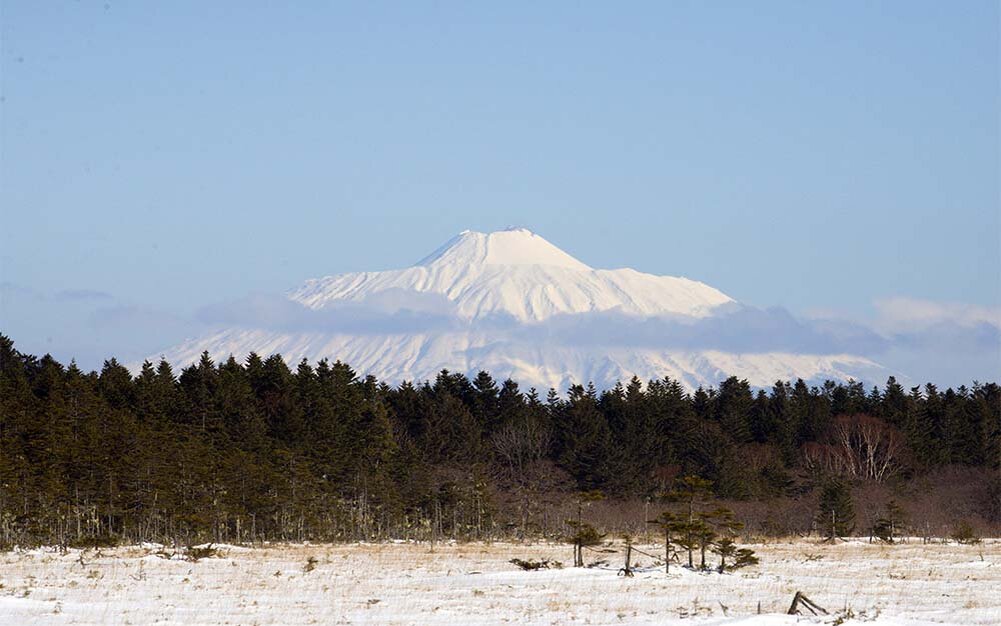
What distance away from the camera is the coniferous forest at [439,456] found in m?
59.7

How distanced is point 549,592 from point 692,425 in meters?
65.0

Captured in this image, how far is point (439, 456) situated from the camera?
92938mm

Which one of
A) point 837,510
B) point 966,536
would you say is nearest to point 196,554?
point 966,536

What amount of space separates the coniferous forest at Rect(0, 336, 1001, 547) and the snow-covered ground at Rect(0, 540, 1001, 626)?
27.4 ft

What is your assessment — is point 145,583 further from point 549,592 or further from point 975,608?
point 975,608

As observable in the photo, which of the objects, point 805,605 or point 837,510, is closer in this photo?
point 805,605

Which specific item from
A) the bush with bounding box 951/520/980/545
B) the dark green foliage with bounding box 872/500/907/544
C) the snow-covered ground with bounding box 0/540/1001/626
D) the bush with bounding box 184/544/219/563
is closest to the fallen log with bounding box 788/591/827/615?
the snow-covered ground with bounding box 0/540/1001/626

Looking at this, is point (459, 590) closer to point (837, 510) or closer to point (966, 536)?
point (966, 536)

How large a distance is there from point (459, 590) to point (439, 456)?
57.7 metres

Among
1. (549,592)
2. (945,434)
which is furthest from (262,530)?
(945,434)

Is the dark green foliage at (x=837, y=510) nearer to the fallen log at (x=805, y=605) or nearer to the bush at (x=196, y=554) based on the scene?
the bush at (x=196, y=554)

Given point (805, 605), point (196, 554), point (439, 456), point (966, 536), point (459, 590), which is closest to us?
point (805, 605)

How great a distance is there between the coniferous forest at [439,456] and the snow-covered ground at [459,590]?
835cm

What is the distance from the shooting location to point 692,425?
323 feet
